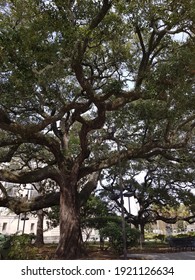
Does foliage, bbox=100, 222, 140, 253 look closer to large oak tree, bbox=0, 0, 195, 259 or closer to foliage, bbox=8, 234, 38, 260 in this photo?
large oak tree, bbox=0, 0, 195, 259

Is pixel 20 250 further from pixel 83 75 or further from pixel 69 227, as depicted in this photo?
pixel 83 75

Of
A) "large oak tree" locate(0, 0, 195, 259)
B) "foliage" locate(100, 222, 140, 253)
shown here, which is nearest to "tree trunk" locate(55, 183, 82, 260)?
"large oak tree" locate(0, 0, 195, 259)

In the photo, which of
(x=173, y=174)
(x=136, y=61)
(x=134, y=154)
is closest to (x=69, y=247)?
(x=134, y=154)

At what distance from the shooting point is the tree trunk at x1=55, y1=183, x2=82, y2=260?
31.6 feet

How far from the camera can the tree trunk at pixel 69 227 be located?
964 cm

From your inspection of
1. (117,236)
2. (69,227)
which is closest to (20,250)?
A: (69,227)

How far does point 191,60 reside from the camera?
7582mm

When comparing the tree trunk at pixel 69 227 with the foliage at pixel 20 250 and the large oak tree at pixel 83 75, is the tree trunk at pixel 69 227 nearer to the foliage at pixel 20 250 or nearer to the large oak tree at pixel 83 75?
the large oak tree at pixel 83 75

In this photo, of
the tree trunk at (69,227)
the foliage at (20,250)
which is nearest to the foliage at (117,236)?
the tree trunk at (69,227)

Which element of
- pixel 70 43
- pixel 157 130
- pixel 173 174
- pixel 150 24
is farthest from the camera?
pixel 173 174

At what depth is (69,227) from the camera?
9969mm

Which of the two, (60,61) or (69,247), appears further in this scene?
(69,247)

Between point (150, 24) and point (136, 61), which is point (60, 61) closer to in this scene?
point (150, 24)

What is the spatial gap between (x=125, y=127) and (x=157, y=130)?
1.91 metres
